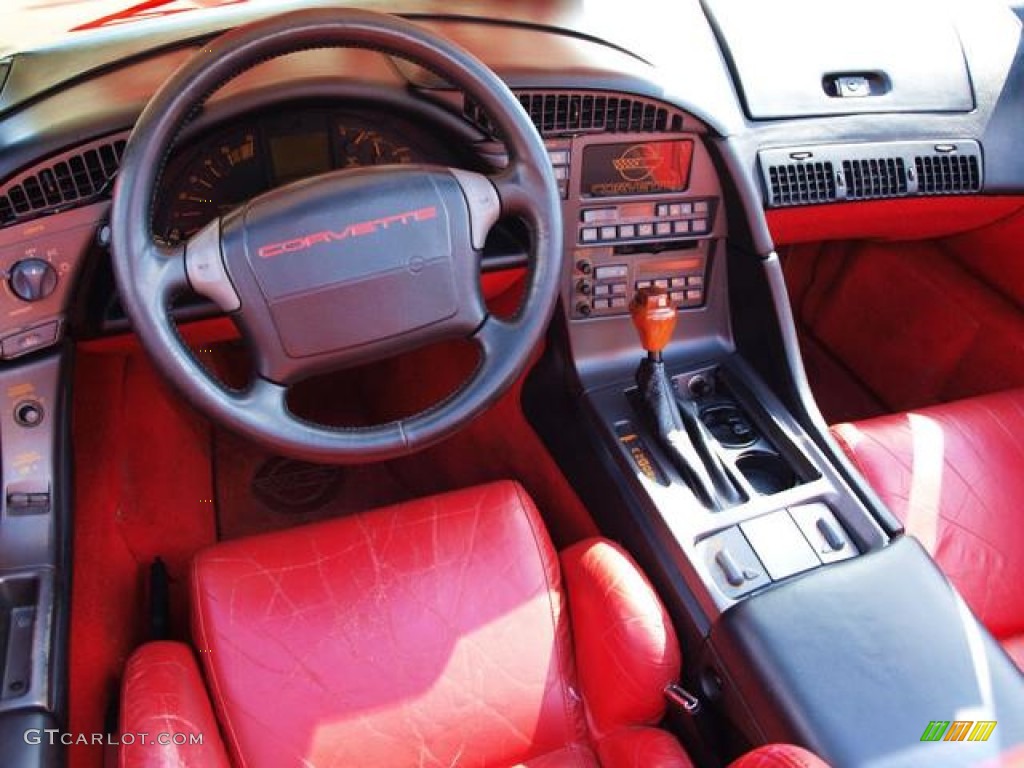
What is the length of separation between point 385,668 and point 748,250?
0.87 meters

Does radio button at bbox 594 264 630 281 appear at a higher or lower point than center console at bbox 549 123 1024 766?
higher

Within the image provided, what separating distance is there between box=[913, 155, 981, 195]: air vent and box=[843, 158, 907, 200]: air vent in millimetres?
40

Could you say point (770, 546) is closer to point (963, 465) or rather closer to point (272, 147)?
point (963, 465)

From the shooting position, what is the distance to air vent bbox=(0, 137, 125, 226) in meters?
1.19

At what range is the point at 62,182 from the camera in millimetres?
1208

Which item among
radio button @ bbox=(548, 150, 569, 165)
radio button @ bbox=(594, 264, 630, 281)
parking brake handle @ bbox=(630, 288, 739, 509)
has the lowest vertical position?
parking brake handle @ bbox=(630, 288, 739, 509)

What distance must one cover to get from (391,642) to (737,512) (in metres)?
0.52

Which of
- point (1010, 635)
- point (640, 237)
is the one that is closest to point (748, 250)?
point (640, 237)

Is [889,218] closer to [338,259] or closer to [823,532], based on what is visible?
[823,532]

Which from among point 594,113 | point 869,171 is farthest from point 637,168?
point 869,171

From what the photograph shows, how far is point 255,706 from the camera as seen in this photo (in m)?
1.23

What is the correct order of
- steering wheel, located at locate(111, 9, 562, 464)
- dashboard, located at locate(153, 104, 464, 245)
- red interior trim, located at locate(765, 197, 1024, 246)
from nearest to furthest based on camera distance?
steering wheel, located at locate(111, 9, 562, 464) → dashboard, located at locate(153, 104, 464, 245) → red interior trim, located at locate(765, 197, 1024, 246)

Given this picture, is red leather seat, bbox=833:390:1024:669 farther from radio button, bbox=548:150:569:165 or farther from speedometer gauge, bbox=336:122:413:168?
speedometer gauge, bbox=336:122:413:168

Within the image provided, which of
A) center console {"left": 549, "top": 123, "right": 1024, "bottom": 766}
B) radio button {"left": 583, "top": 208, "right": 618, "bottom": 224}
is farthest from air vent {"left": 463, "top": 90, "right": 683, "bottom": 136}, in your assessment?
radio button {"left": 583, "top": 208, "right": 618, "bottom": 224}
